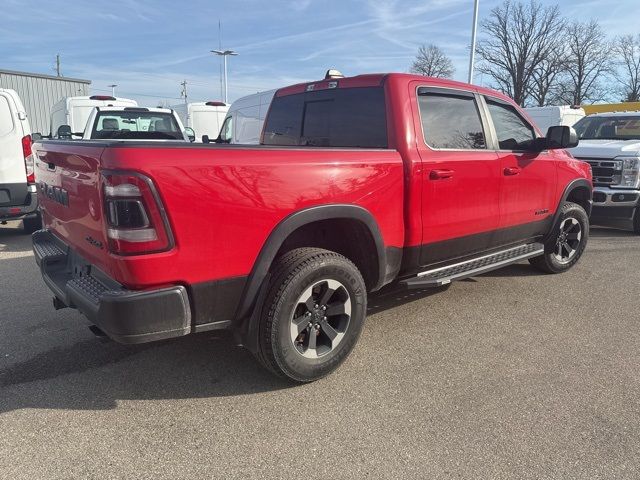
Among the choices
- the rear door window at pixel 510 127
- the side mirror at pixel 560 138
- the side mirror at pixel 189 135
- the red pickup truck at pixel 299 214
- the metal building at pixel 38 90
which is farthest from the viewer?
the metal building at pixel 38 90

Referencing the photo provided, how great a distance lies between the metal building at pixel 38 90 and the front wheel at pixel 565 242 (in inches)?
856

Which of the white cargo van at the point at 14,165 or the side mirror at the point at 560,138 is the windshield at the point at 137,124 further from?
the side mirror at the point at 560,138

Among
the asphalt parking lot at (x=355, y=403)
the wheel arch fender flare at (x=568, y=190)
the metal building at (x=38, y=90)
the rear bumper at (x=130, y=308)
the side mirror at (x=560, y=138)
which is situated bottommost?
the asphalt parking lot at (x=355, y=403)

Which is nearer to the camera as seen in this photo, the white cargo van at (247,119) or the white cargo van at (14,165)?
the white cargo van at (14,165)

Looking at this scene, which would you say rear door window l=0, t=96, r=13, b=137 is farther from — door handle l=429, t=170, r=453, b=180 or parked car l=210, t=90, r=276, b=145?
door handle l=429, t=170, r=453, b=180

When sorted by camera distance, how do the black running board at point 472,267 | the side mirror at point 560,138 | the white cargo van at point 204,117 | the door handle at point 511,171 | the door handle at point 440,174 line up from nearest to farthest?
the door handle at point 440,174, the black running board at point 472,267, the door handle at point 511,171, the side mirror at point 560,138, the white cargo van at point 204,117

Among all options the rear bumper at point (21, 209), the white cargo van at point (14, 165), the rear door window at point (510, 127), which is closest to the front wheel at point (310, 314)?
the rear door window at point (510, 127)

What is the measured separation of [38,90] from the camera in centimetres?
2152

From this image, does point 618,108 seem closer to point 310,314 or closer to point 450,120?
point 450,120

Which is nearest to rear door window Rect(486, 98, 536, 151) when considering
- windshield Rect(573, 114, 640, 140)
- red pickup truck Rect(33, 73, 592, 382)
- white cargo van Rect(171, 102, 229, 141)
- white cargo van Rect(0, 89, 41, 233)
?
red pickup truck Rect(33, 73, 592, 382)

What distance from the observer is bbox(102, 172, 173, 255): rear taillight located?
229cm

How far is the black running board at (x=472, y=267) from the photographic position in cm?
369

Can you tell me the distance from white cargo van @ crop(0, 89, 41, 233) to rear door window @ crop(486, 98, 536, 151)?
6114 millimetres

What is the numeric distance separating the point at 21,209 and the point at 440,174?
6.02 metres
